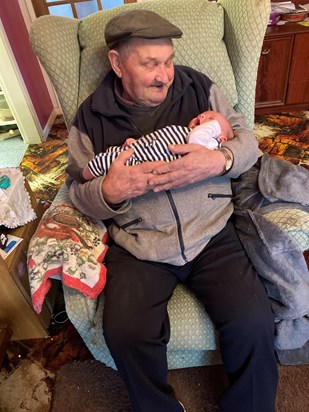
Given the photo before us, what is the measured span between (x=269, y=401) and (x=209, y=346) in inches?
8.3

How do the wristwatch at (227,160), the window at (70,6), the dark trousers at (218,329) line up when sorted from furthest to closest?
the window at (70,6) < the wristwatch at (227,160) < the dark trousers at (218,329)

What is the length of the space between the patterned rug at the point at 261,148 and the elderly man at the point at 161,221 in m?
1.13

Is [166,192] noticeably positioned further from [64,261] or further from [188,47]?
[188,47]

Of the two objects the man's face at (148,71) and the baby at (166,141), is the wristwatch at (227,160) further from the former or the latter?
the man's face at (148,71)

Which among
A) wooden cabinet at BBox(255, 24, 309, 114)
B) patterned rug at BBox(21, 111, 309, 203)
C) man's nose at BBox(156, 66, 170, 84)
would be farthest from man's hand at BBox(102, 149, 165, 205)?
wooden cabinet at BBox(255, 24, 309, 114)

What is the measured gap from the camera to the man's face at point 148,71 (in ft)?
3.26

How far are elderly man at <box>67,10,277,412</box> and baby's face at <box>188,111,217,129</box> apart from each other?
0.07 metres

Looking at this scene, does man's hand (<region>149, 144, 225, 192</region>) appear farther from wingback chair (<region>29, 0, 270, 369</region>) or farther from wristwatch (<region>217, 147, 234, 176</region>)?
wingback chair (<region>29, 0, 270, 369</region>)

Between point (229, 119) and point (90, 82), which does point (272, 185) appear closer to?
point (229, 119)

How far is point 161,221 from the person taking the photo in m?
1.05

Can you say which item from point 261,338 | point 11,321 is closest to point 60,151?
point 11,321

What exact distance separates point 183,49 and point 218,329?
102 cm

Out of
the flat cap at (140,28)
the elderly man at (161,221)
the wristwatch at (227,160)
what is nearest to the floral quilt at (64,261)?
the elderly man at (161,221)

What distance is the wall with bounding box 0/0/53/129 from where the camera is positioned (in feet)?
7.73
